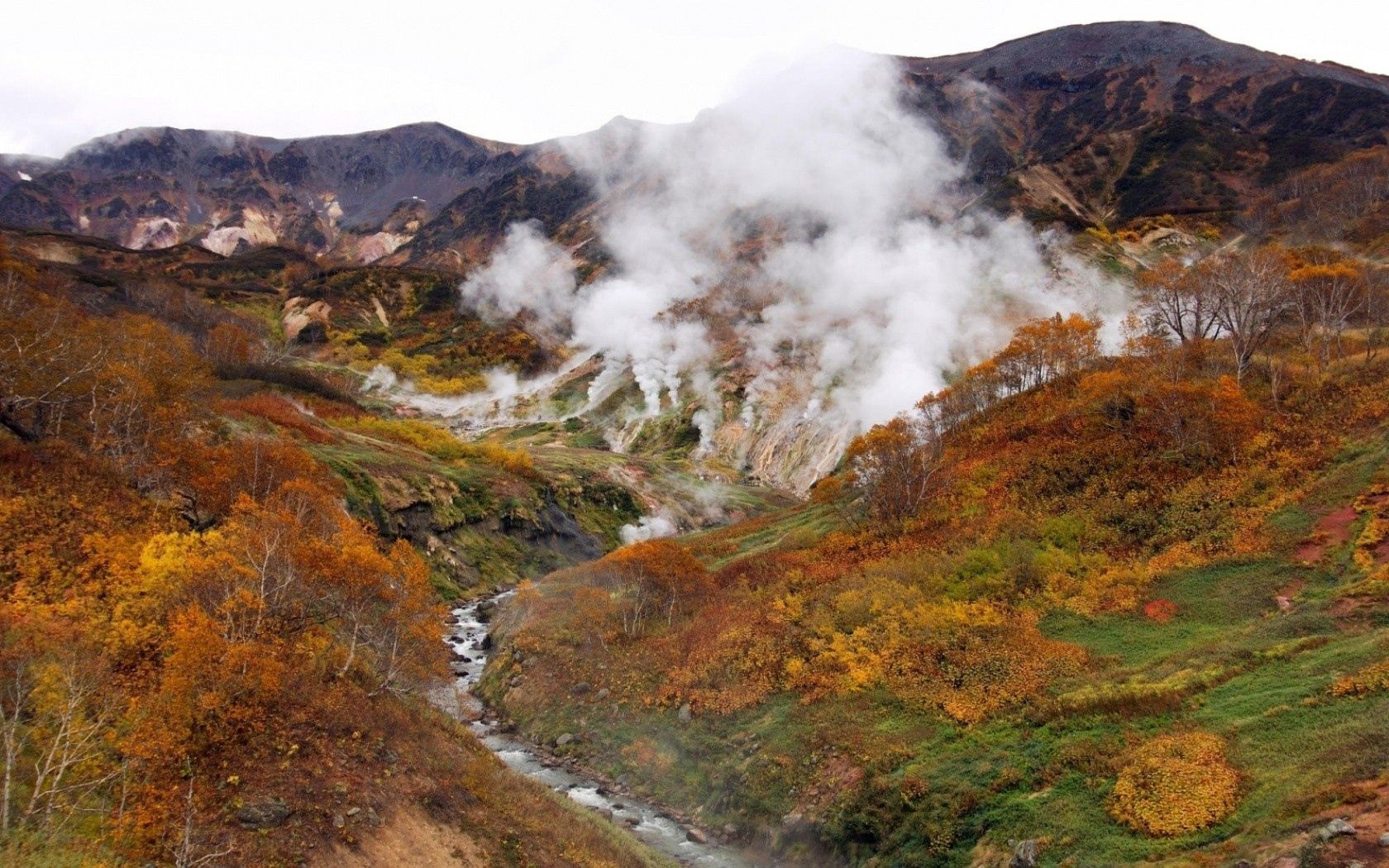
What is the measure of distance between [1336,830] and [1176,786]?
18.2ft

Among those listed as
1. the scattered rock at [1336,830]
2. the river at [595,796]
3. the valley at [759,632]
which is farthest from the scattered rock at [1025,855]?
the river at [595,796]

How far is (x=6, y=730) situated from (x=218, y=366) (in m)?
92.7

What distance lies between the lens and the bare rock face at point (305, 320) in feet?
550

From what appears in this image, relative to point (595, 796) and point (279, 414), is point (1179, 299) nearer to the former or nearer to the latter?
point (595, 796)

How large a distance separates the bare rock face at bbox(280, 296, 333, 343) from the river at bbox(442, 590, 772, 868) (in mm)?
143621

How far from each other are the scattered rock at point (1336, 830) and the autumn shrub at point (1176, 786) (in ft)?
12.3

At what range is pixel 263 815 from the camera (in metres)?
18.3

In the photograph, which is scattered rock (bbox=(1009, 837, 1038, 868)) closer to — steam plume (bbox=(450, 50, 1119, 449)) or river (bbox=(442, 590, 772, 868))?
river (bbox=(442, 590, 772, 868))

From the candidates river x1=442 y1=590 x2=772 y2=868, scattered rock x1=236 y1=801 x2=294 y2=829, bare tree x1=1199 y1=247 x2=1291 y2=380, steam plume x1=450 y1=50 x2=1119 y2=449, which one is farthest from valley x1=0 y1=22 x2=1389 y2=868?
steam plume x1=450 y1=50 x2=1119 y2=449

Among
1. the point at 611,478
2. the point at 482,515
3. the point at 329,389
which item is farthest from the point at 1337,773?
the point at 329,389

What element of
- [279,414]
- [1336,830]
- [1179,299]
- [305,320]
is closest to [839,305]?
[1179,299]

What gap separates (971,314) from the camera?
120625 millimetres

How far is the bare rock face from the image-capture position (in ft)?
550

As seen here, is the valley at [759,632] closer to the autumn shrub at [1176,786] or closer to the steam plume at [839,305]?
the autumn shrub at [1176,786]
